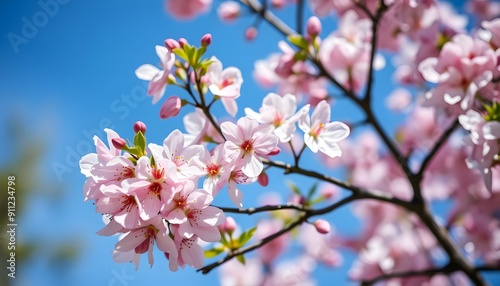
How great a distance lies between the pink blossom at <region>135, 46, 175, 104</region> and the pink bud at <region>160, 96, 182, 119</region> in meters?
0.05

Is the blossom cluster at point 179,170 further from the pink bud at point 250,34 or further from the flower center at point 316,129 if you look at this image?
the pink bud at point 250,34

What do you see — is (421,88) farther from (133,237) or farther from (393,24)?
(133,237)

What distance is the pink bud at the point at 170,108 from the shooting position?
107 centimetres

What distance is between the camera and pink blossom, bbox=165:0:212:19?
239 centimetres

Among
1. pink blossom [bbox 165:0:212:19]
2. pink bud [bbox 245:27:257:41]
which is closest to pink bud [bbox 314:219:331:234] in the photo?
pink bud [bbox 245:27:257:41]

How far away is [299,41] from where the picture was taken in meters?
1.47

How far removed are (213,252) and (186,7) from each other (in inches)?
63.5

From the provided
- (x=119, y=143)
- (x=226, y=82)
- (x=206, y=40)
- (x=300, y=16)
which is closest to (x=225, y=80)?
(x=226, y=82)

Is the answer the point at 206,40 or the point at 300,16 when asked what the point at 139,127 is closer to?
the point at 206,40

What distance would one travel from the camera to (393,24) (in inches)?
76.6

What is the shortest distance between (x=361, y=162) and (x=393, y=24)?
1390 millimetres

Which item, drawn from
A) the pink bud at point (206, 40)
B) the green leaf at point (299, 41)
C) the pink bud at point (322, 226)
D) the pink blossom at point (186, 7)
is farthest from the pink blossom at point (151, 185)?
the pink blossom at point (186, 7)

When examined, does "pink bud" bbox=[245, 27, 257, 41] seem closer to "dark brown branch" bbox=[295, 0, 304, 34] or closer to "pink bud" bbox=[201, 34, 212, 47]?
"dark brown branch" bbox=[295, 0, 304, 34]

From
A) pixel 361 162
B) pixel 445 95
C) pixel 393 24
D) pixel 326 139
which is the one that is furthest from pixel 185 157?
pixel 361 162
